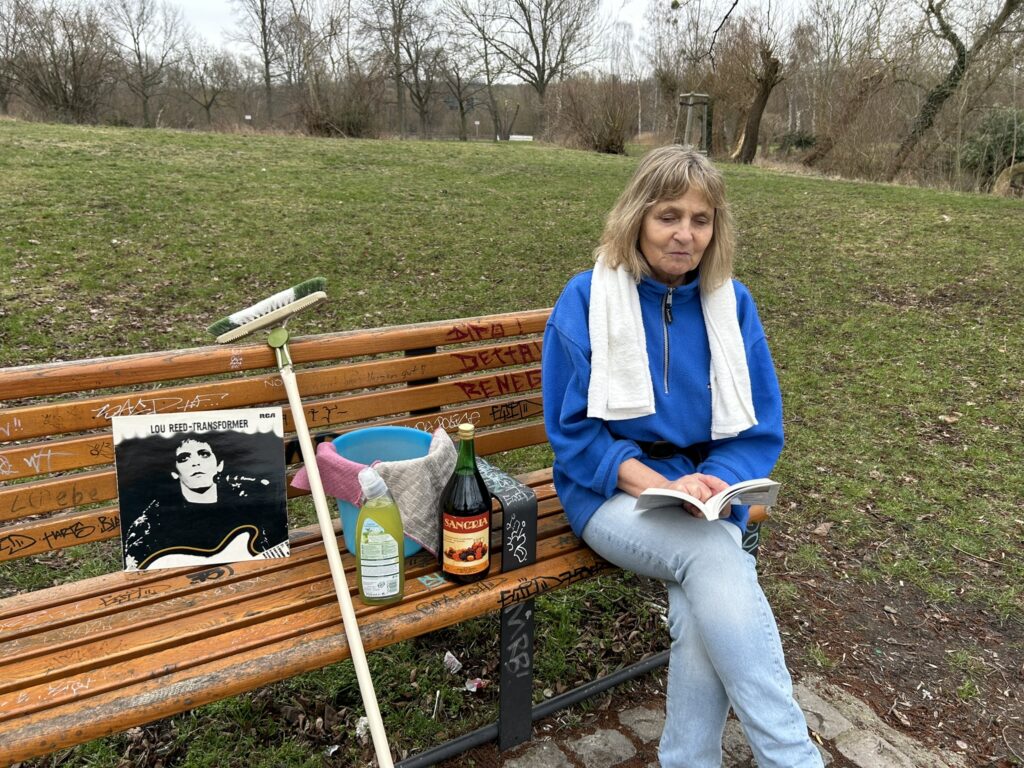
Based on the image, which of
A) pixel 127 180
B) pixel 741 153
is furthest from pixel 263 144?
pixel 741 153

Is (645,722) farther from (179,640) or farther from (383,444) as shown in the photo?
(179,640)

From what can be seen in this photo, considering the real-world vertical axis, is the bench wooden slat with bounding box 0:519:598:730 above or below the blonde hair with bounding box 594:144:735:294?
below

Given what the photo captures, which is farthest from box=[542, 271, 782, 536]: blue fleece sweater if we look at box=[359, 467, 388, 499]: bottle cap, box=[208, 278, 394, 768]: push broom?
box=[208, 278, 394, 768]: push broom

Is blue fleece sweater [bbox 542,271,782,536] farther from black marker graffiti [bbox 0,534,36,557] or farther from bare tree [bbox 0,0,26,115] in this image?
bare tree [bbox 0,0,26,115]

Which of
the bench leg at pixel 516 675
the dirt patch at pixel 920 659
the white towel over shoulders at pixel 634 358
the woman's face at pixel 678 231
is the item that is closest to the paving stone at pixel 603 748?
the bench leg at pixel 516 675

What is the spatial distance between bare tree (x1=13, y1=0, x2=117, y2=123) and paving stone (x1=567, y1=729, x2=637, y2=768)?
1031 inches

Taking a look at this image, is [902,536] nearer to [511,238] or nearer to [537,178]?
[511,238]

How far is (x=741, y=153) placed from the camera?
21.6m

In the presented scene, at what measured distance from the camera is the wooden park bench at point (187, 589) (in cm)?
160

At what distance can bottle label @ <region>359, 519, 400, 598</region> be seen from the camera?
1818 millimetres

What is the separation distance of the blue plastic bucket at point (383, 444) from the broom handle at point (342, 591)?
0.25m

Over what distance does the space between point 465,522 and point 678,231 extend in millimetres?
1069

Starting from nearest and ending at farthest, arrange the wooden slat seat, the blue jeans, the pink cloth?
the wooden slat seat, the blue jeans, the pink cloth

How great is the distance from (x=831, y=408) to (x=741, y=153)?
18.7 m
